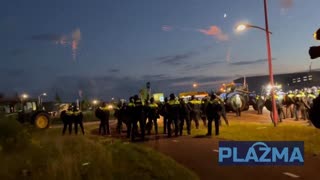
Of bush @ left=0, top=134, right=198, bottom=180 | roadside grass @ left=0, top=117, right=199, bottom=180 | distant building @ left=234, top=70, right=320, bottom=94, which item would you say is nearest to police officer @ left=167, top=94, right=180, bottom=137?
roadside grass @ left=0, top=117, right=199, bottom=180

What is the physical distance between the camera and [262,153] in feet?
53.6

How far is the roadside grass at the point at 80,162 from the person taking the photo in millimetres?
13039

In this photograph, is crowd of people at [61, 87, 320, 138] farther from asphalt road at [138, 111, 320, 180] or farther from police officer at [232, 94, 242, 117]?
police officer at [232, 94, 242, 117]

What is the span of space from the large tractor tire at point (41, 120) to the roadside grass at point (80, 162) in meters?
13.4

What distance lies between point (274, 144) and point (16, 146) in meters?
9.69

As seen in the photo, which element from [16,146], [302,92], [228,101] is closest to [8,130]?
[16,146]

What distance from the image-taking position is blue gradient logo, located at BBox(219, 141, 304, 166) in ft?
48.7

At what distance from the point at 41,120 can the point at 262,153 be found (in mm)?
21927

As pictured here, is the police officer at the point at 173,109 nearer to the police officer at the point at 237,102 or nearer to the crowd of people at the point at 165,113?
the crowd of people at the point at 165,113

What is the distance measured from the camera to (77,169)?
1377cm

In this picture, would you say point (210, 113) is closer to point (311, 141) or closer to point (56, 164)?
point (311, 141)

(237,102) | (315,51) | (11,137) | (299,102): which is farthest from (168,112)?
(237,102)

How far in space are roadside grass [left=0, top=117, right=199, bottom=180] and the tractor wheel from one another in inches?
528

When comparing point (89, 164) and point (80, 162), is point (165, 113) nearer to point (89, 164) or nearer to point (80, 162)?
point (80, 162)
